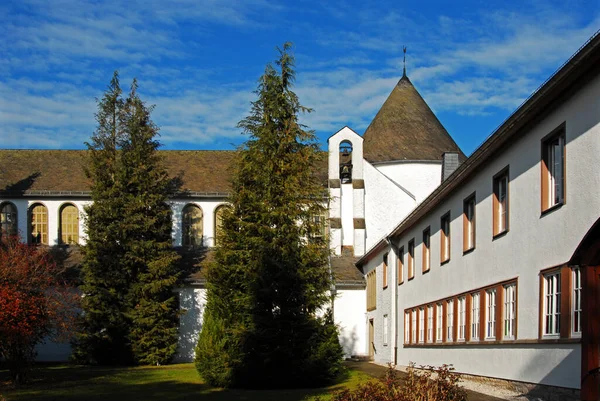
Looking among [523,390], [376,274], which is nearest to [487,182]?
[523,390]

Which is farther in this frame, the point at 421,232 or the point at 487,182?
the point at 421,232

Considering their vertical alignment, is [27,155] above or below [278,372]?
above

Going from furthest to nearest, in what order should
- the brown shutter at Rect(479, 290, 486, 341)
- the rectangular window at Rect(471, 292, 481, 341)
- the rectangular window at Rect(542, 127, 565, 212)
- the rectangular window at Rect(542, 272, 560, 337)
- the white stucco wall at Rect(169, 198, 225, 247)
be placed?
the white stucco wall at Rect(169, 198, 225, 247) → the rectangular window at Rect(471, 292, 481, 341) → the brown shutter at Rect(479, 290, 486, 341) → the rectangular window at Rect(542, 272, 560, 337) → the rectangular window at Rect(542, 127, 565, 212)

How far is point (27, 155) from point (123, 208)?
42.4 ft

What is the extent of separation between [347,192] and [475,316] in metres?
24.1

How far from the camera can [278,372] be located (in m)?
22.2

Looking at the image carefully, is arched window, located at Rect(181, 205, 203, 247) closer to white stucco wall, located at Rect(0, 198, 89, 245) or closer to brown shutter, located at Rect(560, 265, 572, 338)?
white stucco wall, located at Rect(0, 198, 89, 245)

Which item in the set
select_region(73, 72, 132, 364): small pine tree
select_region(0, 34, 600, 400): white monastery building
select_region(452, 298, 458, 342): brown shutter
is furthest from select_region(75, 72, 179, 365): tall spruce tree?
select_region(452, 298, 458, 342): brown shutter

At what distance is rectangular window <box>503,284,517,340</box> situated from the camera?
1742cm

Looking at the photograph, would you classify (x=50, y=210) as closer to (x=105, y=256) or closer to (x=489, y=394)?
(x=105, y=256)

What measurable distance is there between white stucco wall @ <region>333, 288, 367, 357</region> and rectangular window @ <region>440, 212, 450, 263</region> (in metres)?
16.2

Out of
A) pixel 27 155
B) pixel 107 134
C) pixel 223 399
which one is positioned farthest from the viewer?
pixel 27 155

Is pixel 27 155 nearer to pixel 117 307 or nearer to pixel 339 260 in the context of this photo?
pixel 117 307

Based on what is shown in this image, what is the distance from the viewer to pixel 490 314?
19.7 metres
